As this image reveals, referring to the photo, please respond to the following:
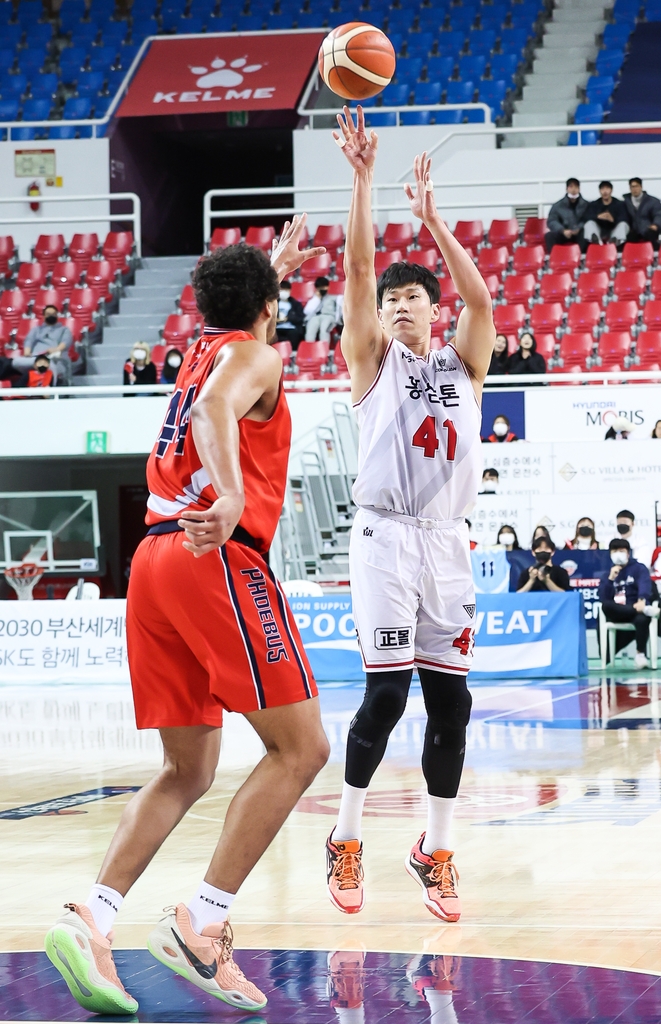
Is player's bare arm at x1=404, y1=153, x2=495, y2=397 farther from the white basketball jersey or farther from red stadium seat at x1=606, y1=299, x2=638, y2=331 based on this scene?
red stadium seat at x1=606, y1=299, x2=638, y2=331

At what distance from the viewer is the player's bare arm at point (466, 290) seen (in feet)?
14.9

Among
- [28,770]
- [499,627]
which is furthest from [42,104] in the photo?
[28,770]

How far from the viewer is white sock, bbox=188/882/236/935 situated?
338cm

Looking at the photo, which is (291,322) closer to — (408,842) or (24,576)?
(24,576)

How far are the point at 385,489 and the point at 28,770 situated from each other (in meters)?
4.57

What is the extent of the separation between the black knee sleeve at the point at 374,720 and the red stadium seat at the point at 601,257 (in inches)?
636

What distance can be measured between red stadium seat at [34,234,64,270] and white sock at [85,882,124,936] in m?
20.6

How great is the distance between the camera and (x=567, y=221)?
2003 cm

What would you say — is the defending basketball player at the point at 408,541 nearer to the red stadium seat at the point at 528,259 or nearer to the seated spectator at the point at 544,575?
the seated spectator at the point at 544,575

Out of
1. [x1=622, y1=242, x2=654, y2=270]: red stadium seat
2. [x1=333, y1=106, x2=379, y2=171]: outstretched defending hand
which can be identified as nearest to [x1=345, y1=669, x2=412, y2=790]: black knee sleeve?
[x1=333, y1=106, x2=379, y2=171]: outstretched defending hand

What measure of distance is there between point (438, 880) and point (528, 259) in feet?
55.0

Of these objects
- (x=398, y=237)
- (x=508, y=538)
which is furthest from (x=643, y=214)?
(x=508, y=538)

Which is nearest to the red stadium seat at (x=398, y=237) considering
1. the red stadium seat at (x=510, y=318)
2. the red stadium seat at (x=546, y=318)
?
the red stadium seat at (x=510, y=318)

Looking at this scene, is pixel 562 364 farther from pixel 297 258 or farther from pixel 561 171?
pixel 297 258
